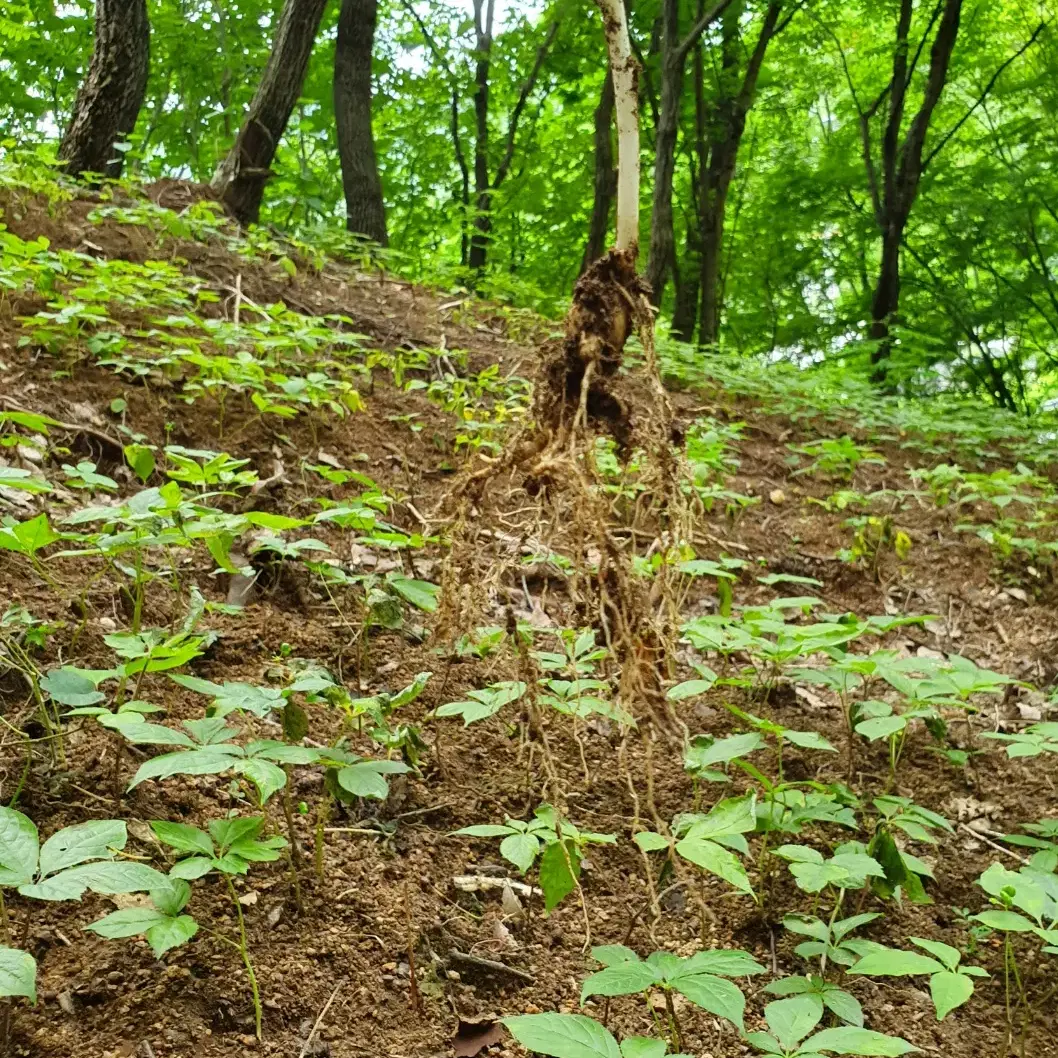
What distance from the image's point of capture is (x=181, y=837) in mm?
1212

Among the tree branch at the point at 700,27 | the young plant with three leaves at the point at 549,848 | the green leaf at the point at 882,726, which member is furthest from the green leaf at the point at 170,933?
the tree branch at the point at 700,27

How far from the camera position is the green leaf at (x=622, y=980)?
1095 millimetres

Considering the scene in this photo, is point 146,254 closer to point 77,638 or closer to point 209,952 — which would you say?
point 77,638

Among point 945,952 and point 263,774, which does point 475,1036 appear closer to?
point 263,774

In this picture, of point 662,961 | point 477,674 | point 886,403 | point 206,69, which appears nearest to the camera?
point 662,961

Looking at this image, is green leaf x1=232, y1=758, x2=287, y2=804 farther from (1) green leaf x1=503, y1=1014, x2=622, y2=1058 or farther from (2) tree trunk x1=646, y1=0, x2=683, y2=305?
(2) tree trunk x1=646, y1=0, x2=683, y2=305

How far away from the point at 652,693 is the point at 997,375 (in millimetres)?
11660

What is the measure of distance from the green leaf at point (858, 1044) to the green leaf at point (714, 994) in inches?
4.3

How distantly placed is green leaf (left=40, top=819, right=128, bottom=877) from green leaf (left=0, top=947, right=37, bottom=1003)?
95 mm

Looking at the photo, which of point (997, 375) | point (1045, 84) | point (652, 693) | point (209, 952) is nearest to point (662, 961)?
point (652, 693)

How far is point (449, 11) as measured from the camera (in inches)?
456

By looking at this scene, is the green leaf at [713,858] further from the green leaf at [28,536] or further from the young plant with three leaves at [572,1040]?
the green leaf at [28,536]

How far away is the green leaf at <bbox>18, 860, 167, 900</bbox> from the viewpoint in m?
1.00

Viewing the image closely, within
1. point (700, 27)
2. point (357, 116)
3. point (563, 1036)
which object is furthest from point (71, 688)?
point (357, 116)
